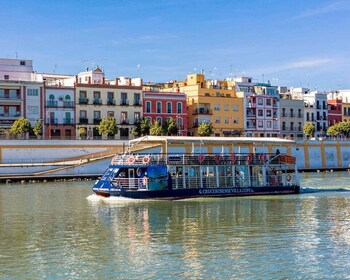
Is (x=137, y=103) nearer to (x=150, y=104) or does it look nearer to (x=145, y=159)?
(x=150, y=104)

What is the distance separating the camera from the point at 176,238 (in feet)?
103

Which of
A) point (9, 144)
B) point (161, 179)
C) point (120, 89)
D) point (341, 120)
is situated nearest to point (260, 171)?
→ point (161, 179)

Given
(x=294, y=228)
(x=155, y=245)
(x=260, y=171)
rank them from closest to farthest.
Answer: (x=155, y=245)
(x=294, y=228)
(x=260, y=171)

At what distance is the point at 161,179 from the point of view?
47188mm

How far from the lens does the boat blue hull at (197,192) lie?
153ft

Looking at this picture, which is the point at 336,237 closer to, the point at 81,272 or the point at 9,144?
the point at 81,272

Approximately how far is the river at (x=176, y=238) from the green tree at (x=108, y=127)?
3658 cm

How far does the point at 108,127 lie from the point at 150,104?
393 inches

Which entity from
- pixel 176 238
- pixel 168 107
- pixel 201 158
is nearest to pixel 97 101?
pixel 168 107

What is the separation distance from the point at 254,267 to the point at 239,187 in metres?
24.3

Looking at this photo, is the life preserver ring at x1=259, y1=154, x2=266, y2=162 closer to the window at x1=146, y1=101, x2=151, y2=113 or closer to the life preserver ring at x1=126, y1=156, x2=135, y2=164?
the life preserver ring at x1=126, y1=156, x2=135, y2=164

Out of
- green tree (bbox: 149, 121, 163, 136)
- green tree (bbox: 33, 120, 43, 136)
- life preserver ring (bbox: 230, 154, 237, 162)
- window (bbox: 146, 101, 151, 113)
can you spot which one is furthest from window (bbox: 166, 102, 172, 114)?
life preserver ring (bbox: 230, 154, 237, 162)

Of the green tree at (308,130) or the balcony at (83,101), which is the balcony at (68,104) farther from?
the green tree at (308,130)

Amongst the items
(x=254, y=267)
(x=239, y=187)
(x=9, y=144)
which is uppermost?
(x=9, y=144)
